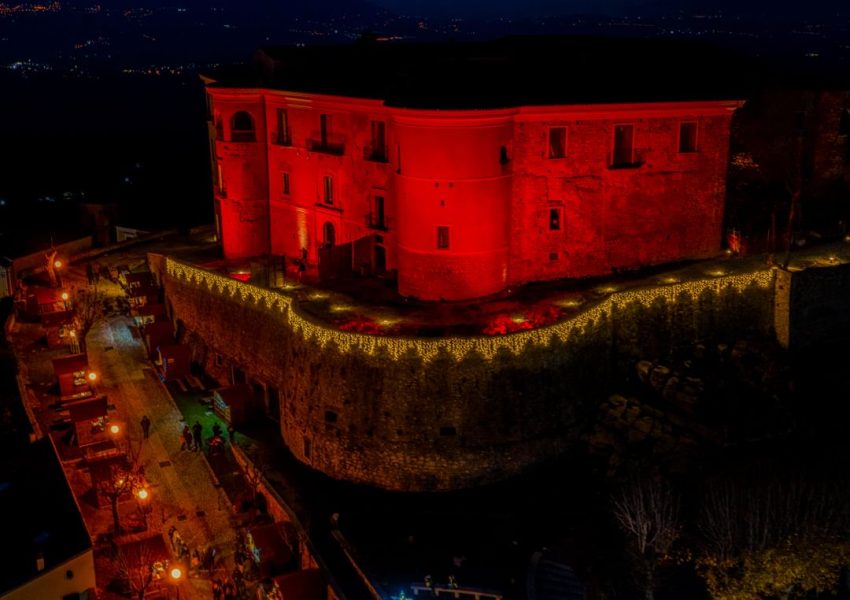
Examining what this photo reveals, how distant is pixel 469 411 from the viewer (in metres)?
32.2

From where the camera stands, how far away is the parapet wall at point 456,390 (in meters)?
32.1

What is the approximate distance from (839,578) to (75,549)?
991 inches

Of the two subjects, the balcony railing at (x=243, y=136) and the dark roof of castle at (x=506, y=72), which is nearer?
the dark roof of castle at (x=506, y=72)

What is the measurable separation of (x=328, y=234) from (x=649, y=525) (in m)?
24.6

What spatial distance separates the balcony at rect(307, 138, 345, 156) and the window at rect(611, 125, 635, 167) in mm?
13856

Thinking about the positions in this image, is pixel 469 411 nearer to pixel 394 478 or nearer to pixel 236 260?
pixel 394 478

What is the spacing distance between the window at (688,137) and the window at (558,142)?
6.25 m

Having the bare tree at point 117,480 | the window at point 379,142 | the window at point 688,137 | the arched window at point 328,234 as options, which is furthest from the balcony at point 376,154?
the bare tree at point 117,480

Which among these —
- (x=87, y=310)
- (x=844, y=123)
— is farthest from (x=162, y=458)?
(x=844, y=123)

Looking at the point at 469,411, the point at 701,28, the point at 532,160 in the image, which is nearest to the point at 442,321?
the point at 469,411

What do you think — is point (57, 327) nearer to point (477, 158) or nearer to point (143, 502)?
point (143, 502)

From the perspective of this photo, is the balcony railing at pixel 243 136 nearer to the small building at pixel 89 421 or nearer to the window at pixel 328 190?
the window at pixel 328 190

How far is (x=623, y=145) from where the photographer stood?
39.5m

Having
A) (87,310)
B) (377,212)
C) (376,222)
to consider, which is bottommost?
(87,310)
